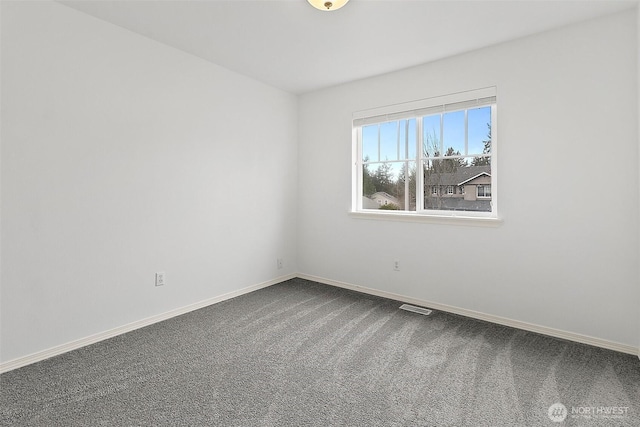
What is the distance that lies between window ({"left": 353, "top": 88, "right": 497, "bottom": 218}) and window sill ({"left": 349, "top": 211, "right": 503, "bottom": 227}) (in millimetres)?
73

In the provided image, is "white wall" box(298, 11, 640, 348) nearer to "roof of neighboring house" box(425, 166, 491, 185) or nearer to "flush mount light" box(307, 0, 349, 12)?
"roof of neighboring house" box(425, 166, 491, 185)

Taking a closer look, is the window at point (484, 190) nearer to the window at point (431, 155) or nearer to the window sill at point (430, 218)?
the window at point (431, 155)

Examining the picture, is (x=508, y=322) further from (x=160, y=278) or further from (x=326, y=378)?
(x=160, y=278)

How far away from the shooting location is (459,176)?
129 inches

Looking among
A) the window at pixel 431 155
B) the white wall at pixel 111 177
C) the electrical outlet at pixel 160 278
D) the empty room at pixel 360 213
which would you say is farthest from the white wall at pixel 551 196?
the electrical outlet at pixel 160 278

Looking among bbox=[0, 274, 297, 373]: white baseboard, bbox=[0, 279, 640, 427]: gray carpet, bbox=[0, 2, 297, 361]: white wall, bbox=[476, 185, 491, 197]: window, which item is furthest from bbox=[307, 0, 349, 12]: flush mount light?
bbox=[0, 274, 297, 373]: white baseboard

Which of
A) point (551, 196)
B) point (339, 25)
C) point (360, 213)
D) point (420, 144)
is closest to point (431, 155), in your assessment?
point (420, 144)

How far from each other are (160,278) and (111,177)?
1.01 m

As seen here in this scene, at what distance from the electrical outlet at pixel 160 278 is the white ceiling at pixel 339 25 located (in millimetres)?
2137

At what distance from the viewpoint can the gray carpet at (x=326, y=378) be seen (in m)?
1.72

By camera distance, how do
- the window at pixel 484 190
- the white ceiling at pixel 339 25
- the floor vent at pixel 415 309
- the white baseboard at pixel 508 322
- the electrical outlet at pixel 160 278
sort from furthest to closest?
the floor vent at pixel 415 309
the window at pixel 484 190
the electrical outlet at pixel 160 278
the white baseboard at pixel 508 322
the white ceiling at pixel 339 25

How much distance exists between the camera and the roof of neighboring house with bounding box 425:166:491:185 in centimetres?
313

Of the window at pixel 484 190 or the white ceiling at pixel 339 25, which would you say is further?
the window at pixel 484 190

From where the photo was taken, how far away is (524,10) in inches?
93.2
